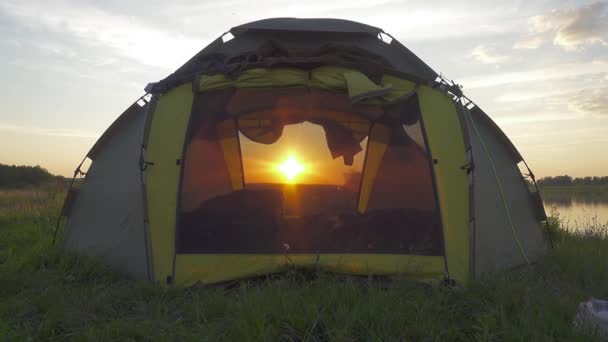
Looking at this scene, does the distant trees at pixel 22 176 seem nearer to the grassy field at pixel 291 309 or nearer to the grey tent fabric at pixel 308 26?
the grey tent fabric at pixel 308 26

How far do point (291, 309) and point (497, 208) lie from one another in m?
2.48

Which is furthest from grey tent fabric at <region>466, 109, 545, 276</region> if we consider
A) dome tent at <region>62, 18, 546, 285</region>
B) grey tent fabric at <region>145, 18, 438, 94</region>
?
grey tent fabric at <region>145, 18, 438, 94</region>

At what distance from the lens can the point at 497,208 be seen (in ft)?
14.6

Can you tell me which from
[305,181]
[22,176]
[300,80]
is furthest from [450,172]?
[22,176]

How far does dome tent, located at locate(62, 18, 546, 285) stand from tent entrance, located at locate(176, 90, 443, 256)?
0.04ft

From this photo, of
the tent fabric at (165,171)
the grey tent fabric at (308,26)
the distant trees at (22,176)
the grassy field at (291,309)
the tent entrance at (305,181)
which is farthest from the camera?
the distant trees at (22,176)

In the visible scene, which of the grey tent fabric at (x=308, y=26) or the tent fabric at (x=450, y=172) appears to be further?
the grey tent fabric at (x=308, y=26)

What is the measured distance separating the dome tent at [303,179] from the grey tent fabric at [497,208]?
21mm

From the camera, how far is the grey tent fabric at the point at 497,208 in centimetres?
416

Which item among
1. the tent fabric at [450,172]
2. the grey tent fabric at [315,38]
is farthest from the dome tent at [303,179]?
the grey tent fabric at [315,38]

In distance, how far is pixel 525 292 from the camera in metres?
3.19

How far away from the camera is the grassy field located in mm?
2697

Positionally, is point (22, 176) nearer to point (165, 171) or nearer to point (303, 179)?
point (165, 171)

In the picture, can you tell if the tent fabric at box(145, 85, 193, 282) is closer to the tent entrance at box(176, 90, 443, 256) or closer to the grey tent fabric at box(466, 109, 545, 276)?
the tent entrance at box(176, 90, 443, 256)
